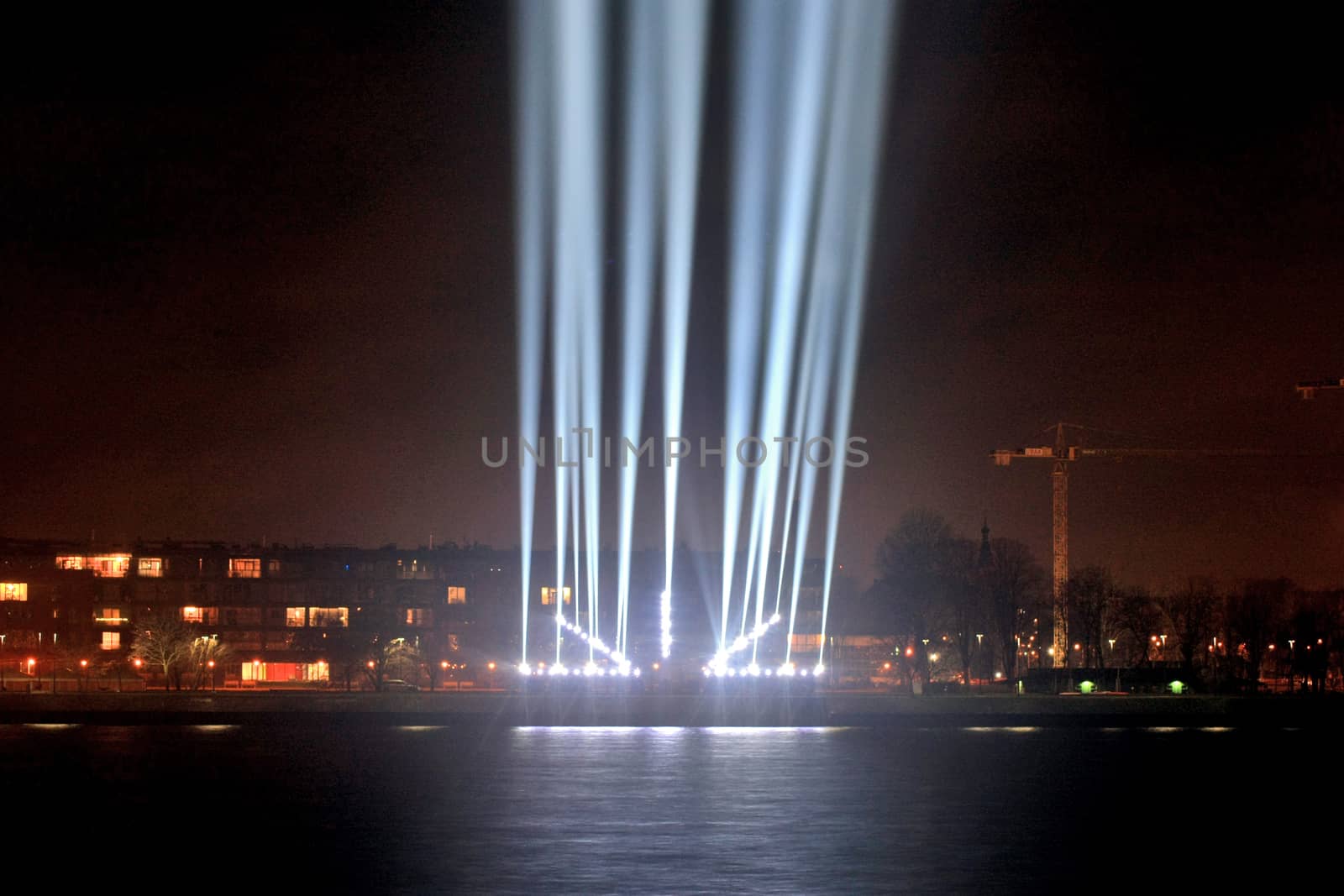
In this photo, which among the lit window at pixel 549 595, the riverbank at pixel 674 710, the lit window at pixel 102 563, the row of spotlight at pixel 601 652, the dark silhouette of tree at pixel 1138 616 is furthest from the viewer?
the lit window at pixel 549 595

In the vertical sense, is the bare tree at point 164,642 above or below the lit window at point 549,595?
below

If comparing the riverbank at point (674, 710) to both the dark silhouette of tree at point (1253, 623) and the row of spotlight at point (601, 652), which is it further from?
the dark silhouette of tree at point (1253, 623)

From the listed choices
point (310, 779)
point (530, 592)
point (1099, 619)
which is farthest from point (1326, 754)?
point (530, 592)

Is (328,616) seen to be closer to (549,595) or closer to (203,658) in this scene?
(549,595)

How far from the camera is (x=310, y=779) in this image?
35.9m

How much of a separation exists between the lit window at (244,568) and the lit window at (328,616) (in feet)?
17.0

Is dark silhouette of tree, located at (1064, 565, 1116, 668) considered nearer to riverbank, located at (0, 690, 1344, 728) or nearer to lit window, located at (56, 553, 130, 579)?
riverbank, located at (0, 690, 1344, 728)

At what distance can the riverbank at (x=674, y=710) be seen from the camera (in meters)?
60.0

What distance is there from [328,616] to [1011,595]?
53.3 metres

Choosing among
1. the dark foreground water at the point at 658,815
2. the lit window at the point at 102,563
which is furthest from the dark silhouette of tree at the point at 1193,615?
the lit window at the point at 102,563

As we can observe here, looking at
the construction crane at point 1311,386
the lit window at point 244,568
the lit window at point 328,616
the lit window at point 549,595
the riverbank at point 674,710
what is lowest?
the riverbank at point 674,710

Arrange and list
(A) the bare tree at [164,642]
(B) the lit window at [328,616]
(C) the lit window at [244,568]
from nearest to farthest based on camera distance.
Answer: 1. (A) the bare tree at [164,642]
2. (B) the lit window at [328,616]
3. (C) the lit window at [244,568]

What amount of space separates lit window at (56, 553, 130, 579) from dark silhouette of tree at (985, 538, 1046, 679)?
64.9 meters

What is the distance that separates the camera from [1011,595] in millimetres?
99000
